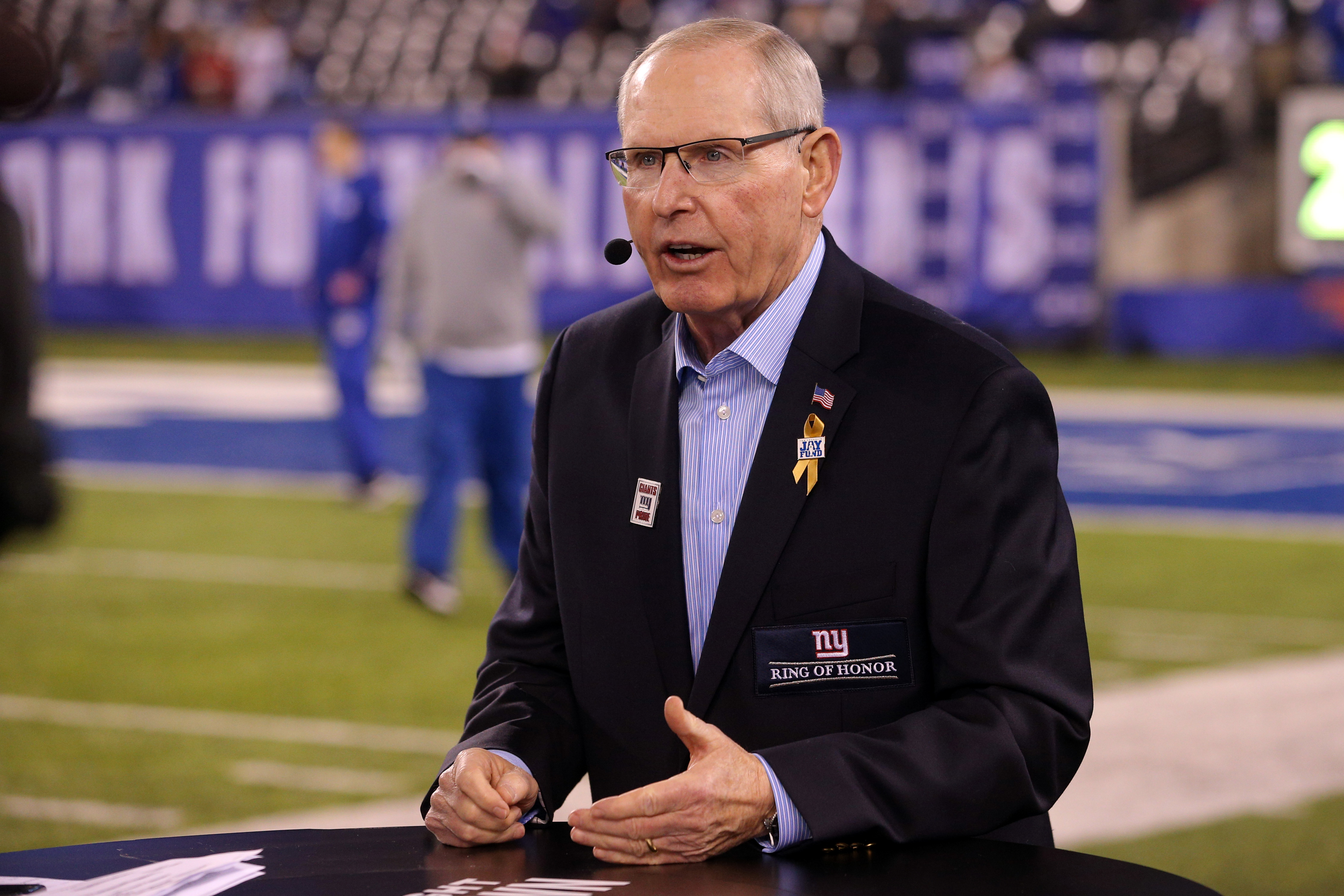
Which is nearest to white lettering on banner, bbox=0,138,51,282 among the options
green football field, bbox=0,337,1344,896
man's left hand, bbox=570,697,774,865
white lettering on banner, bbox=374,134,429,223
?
white lettering on banner, bbox=374,134,429,223

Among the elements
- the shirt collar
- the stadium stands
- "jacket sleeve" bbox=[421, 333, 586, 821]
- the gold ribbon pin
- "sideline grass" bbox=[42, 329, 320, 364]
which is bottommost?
"jacket sleeve" bbox=[421, 333, 586, 821]

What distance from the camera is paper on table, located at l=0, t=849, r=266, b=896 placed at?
2.20 meters

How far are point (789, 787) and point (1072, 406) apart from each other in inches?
554

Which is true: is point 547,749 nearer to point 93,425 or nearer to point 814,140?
point 814,140

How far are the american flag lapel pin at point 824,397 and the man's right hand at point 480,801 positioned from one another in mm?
643

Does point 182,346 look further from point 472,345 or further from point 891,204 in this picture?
point 472,345

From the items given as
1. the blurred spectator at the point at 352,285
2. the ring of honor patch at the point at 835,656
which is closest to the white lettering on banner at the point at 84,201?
the blurred spectator at the point at 352,285

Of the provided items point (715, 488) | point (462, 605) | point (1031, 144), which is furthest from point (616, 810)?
point (1031, 144)

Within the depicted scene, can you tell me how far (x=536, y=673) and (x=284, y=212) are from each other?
19.7 metres

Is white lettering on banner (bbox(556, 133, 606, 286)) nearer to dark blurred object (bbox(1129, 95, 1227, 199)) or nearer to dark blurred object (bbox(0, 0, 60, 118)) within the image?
dark blurred object (bbox(1129, 95, 1227, 199))

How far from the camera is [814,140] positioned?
8.61 feet

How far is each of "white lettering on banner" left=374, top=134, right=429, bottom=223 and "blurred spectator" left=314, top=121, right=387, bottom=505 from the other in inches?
337

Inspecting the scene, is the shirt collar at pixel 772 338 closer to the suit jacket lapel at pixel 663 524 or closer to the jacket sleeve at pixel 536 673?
the suit jacket lapel at pixel 663 524

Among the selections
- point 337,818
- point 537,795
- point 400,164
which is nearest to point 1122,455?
point 337,818
